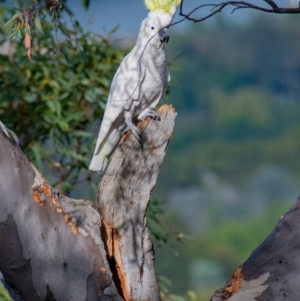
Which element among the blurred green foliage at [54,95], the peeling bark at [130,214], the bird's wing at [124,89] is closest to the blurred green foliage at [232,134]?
the blurred green foliage at [54,95]

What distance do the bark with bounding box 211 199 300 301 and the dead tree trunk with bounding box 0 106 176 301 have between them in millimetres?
195

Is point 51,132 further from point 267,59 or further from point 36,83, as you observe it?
point 267,59

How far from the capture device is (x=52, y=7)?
51.6 inches

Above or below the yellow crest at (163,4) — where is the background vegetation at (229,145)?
above

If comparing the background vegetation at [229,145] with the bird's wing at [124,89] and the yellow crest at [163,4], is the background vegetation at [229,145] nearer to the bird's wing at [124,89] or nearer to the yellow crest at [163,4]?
the bird's wing at [124,89]

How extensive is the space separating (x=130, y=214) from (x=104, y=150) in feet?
1.65

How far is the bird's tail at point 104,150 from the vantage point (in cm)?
179

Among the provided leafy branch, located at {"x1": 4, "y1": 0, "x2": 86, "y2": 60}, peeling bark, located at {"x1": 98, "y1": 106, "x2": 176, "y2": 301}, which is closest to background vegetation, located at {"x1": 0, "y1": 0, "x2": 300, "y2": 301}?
peeling bark, located at {"x1": 98, "y1": 106, "x2": 176, "y2": 301}

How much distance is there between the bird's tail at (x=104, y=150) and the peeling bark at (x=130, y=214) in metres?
0.43

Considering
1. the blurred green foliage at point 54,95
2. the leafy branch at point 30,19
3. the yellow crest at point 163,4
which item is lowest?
the leafy branch at point 30,19

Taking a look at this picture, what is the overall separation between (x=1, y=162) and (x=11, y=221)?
0.12 meters

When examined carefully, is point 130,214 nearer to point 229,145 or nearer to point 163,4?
point 163,4

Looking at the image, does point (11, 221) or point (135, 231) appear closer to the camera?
point (11, 221)

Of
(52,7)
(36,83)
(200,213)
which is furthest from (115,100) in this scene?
(200,213)
